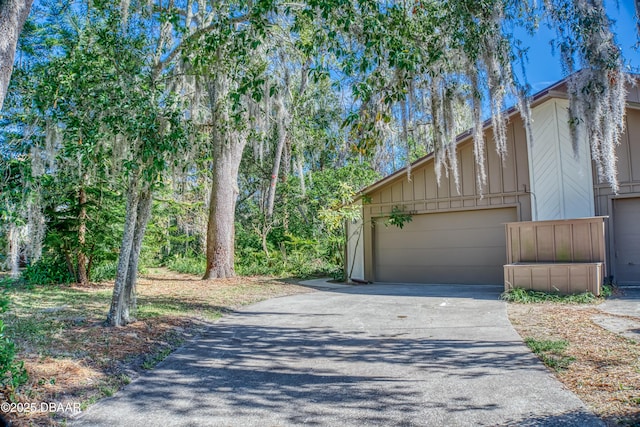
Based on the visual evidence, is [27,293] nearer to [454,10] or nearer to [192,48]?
[192,48]

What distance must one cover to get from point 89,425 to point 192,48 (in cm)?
518

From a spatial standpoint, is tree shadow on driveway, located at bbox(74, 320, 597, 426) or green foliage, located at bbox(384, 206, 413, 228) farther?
green foliage, located at bbox(384, 206, 413, 228)

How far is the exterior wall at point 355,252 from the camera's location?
41.2ft

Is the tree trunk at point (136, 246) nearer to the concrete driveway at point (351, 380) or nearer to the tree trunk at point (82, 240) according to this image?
the concrete driveway at point (351, 380)

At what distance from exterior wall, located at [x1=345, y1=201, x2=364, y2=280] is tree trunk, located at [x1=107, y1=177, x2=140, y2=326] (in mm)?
7582

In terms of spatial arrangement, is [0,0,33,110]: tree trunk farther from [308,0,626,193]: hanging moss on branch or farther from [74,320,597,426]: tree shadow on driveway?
[308,0,626,193]: hanging moss on branch

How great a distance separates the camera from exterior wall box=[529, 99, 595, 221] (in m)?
9.66

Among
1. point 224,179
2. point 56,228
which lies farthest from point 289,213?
point 56,228

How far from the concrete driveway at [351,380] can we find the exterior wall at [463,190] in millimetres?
4782

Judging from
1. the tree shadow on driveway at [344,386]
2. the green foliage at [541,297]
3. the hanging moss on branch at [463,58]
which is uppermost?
the hanging moss on branch at [463,58]

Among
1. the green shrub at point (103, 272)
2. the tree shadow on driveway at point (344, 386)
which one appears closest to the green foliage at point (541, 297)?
the tree shadow on driveway at point (344, 386)

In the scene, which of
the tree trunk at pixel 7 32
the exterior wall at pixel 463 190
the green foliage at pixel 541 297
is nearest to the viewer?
the tree trunk at pixel 7 32

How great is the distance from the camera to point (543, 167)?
1005 cm

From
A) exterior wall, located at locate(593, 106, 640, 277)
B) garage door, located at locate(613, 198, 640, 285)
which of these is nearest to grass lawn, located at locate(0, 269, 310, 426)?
exterior wall, located at locate(593, 106, 640, 277)
